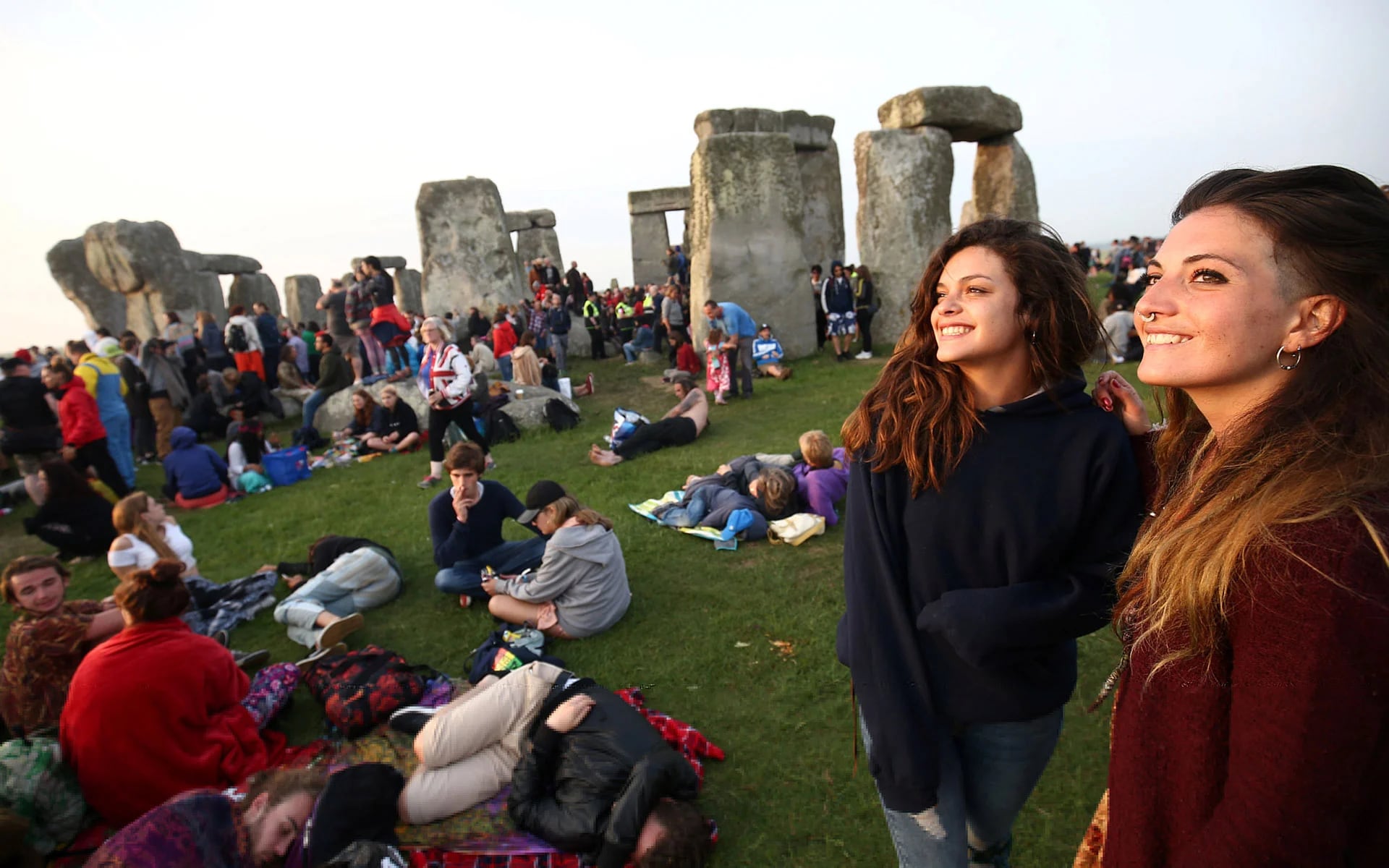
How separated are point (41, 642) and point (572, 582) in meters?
2.54

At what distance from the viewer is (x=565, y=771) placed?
3.03 m

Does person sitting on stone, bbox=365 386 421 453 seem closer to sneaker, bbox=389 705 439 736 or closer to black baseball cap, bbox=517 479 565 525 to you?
black baseball cap, bbox=517 479 565 525

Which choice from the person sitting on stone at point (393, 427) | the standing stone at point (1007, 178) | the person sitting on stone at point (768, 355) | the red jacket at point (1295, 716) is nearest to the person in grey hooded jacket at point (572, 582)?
the red jacket at point (1295, 716)

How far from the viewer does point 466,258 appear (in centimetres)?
1524

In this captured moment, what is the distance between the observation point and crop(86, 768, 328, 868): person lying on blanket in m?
2.29

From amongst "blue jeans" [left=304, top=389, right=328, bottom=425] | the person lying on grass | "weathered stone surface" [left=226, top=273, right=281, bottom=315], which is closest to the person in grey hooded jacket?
the person lying on grass

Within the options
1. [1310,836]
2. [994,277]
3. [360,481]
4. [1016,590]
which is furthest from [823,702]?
[360,481]

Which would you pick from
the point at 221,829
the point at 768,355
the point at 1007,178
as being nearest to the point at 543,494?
the point at 221,829

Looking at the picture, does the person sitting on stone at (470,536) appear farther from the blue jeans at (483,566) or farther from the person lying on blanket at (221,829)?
the person lying on blanket at (221,829)

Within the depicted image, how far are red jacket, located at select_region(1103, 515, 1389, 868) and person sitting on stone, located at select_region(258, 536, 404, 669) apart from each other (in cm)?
435

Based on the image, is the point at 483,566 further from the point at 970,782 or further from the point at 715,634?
the point at 970,782

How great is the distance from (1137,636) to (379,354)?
1210 cm

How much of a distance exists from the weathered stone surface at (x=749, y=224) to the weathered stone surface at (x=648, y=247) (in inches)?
438

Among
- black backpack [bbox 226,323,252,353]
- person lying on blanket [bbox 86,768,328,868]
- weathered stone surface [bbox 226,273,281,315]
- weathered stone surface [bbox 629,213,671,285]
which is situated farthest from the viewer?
weathered stone surface [bbox 629,213,671,285]
